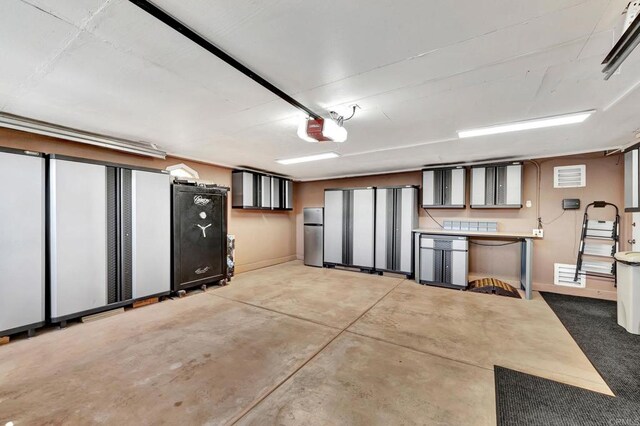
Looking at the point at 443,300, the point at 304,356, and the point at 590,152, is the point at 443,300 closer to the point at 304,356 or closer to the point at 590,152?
the point at 304,356

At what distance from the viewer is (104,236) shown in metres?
3.59

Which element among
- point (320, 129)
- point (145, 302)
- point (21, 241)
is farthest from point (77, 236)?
point (320, 129)

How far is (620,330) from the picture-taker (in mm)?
3205

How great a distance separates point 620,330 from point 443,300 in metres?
2.05

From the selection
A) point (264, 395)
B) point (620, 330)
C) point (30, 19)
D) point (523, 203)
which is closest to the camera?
point (30, 19)

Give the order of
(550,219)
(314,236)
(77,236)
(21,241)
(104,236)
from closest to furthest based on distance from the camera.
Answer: (21,241)
(77,236)
(104,236)
(550,219)
(314,236)

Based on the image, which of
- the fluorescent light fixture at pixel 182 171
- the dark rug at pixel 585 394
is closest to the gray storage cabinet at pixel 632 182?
the dark rug at pixel 585 394

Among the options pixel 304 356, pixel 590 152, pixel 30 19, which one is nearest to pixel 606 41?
pixel 304 356

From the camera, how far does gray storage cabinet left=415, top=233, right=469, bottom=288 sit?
516cm

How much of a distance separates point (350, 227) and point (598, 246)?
4.80m

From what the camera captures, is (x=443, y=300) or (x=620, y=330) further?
(x=443, y=300)

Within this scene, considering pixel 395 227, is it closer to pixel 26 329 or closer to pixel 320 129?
pixel 320 129

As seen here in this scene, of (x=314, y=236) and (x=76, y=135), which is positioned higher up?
(x=76, y=135)

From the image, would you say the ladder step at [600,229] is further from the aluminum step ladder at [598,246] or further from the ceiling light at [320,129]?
the ceiling light at [320,129]
